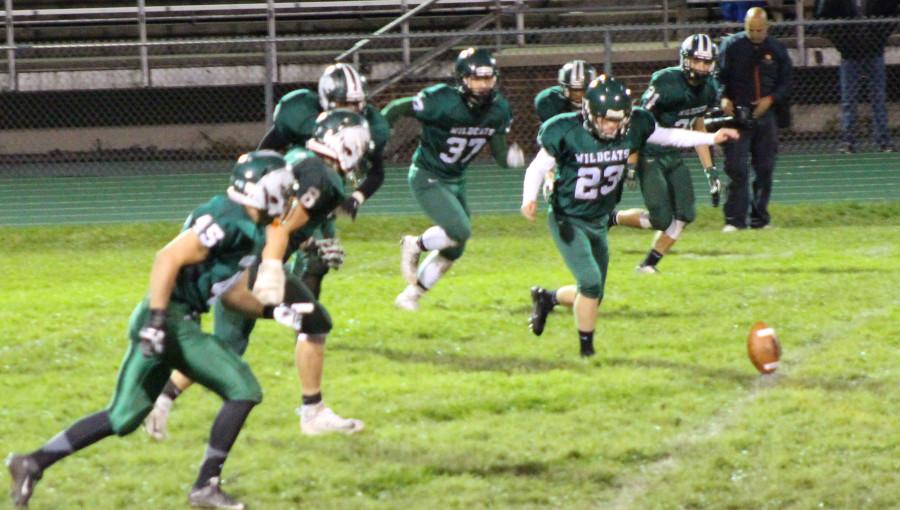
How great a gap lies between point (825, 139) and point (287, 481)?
12906mm

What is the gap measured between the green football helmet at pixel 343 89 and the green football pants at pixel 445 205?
1570 millimetres

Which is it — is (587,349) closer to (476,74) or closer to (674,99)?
(476,74)

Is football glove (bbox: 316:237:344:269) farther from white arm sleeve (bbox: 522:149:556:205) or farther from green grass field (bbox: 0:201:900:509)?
white arm sleeve (bbox: 522:149:556:205)

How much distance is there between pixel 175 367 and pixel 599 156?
119 inches

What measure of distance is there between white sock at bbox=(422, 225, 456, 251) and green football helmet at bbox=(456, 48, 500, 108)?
79cm

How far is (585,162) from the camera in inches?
311

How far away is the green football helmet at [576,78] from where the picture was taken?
32.3ft

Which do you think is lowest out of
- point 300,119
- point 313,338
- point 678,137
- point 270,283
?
point 313,338

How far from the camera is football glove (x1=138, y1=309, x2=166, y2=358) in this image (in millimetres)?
5359

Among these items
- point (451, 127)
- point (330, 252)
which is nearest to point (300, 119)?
point (330, 252)

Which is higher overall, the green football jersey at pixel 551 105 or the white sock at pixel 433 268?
the green football jersey at pixel 551 105

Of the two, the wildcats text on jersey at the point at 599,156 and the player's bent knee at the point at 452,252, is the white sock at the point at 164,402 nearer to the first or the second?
the wildcats text on jersey at the point at 599,156

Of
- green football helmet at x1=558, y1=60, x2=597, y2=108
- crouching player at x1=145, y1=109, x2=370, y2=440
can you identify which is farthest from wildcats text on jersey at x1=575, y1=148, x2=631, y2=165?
green football helmet at x1=558, y1=60, x2=597, y2=108

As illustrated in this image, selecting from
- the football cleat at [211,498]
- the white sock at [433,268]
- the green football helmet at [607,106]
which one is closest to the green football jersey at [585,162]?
the green football helmet at [607,106]
